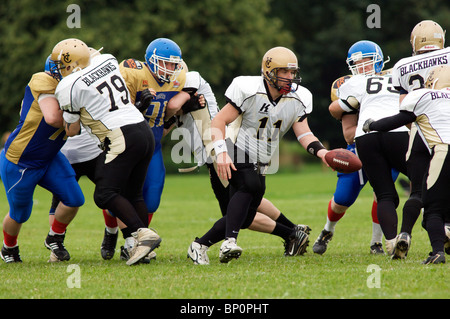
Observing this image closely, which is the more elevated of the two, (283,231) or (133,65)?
(133,65)

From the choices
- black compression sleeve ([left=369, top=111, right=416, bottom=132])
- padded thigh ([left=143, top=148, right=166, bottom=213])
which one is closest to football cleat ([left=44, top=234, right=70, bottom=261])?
padded thigh ([left=143, top=148, right=166, bottom=213])

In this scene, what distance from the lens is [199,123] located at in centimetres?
638

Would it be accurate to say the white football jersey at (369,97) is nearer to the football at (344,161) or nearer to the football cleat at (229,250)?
the football at (344,161)

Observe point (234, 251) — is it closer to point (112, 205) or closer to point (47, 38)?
point (112, 205)

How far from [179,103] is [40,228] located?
4.74 meters

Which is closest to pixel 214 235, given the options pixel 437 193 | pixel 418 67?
pixel 437 193

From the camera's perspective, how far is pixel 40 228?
32.7ft

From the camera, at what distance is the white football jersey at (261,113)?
5.45 meters

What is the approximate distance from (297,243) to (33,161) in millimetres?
2335

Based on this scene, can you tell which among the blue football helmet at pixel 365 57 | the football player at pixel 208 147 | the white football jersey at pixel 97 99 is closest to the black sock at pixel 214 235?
the football player at pixel 208 147

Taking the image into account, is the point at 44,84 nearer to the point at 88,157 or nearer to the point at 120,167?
the point at 120,167

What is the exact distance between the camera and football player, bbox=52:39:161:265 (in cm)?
520

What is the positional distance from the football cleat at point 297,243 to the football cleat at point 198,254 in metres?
0.93
